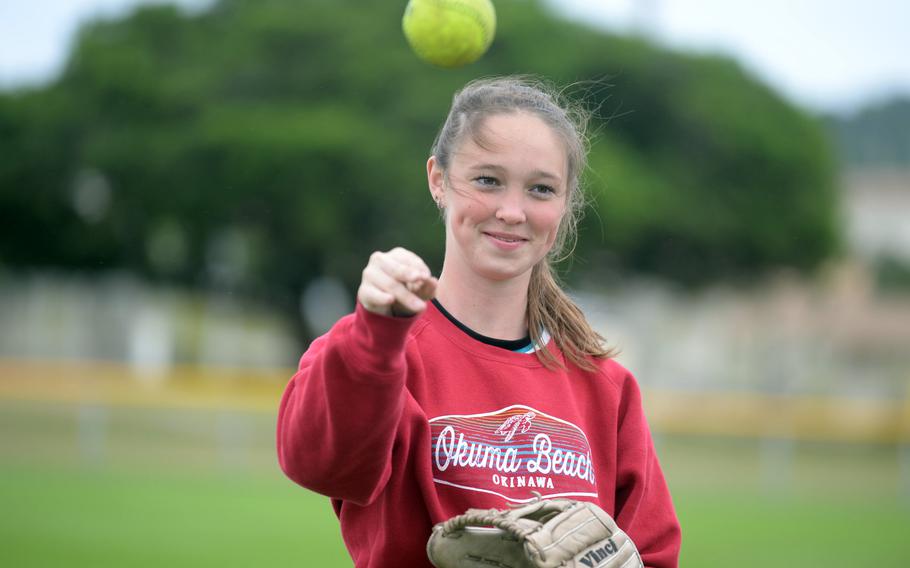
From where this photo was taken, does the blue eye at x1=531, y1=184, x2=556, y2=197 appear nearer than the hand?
No

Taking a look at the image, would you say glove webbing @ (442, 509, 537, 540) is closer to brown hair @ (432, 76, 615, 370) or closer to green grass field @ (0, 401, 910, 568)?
brown hair @ (432, 76, 615, 370)

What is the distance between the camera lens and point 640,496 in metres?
2.49

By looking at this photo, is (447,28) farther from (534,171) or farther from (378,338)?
(378,338)

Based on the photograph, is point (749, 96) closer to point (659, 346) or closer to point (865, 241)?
point (659, 346)

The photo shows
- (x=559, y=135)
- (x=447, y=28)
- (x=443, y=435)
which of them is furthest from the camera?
(x=447, y=28)

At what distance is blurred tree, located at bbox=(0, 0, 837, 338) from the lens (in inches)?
896

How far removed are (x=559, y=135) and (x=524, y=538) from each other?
33.6 inches

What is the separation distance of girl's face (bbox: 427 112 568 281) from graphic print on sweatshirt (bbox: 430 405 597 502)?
314 millimetres

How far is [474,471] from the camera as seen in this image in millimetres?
2277

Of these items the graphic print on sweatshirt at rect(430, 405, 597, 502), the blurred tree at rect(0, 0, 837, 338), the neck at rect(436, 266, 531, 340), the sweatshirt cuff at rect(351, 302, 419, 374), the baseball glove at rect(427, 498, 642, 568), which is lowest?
the baseball glove at rect(427, 498, 642, 568)

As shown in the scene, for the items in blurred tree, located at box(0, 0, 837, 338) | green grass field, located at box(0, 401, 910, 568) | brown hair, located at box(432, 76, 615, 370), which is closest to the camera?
brown hair, located at box(432, 76, 615, 370)

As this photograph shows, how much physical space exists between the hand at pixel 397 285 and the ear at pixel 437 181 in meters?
0.51

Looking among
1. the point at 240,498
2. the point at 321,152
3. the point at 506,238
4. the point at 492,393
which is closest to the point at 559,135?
the point at 506,238

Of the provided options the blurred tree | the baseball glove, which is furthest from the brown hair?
the blurred tree
